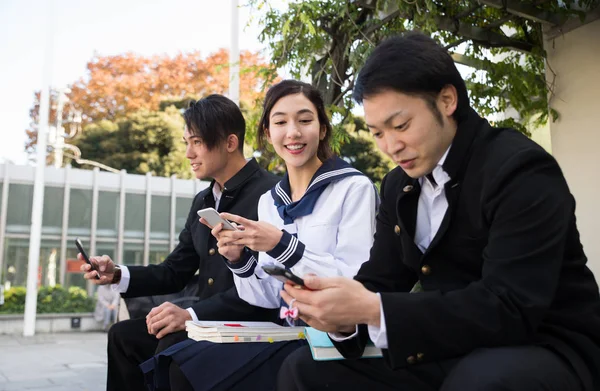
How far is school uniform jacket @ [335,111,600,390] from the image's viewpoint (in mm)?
1266

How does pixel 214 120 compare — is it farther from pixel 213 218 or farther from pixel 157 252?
pixel 157 252

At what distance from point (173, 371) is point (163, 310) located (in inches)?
15.2

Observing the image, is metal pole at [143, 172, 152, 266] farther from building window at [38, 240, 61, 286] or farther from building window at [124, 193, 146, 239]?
building window at [38, 240, 61, 286]

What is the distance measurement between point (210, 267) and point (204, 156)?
531 millimetres

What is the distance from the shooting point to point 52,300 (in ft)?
48.3

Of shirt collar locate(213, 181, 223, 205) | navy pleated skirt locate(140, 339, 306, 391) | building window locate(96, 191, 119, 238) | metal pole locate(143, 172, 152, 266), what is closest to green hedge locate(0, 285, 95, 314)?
building window locate(96, 191, 119, 238)

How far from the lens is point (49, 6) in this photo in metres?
13.3

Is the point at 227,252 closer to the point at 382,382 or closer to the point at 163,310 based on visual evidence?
the point at 163,310

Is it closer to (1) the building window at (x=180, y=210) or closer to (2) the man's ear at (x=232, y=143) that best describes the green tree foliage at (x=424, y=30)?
(2) the man's ear at (x=232, y=143)

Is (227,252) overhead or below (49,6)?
below

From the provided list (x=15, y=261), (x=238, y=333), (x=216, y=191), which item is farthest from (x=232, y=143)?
(x=15, y=261)

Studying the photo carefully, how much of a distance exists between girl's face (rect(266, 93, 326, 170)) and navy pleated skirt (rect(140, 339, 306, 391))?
81cm

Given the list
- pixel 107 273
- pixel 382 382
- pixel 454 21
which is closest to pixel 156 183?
pixel 454 21

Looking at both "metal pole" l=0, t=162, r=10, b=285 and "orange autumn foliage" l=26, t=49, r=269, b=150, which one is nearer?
"metal pole" l=0, t=162, r=10, b=285
